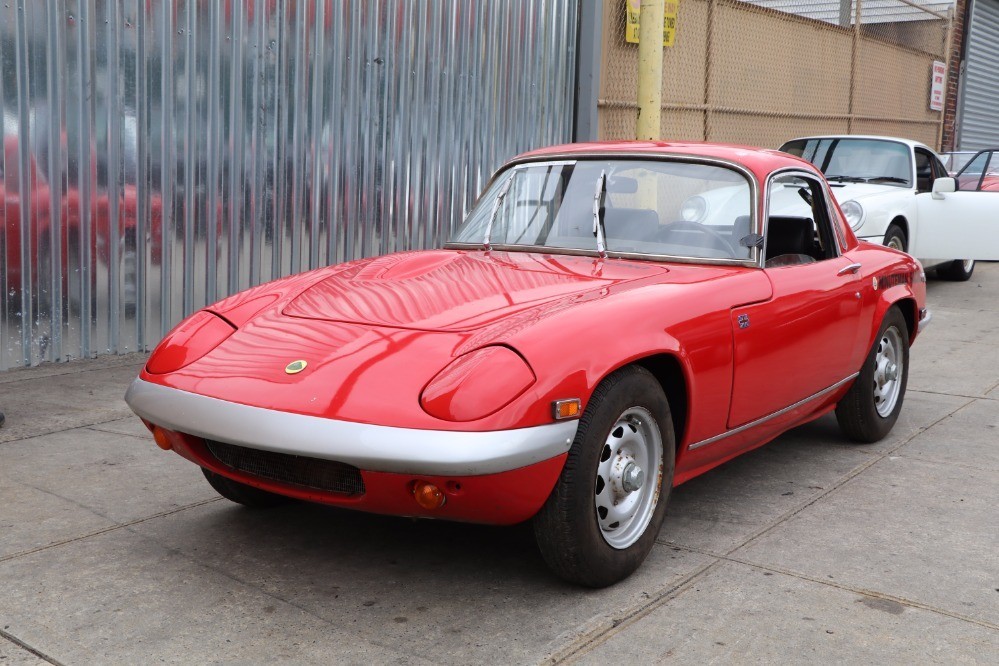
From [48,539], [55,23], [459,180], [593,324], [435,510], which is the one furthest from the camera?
Answer: [459,180]

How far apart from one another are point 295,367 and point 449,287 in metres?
0.75

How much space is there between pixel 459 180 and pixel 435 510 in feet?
21.0

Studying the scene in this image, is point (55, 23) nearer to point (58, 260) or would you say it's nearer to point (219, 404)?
point (58, 260)

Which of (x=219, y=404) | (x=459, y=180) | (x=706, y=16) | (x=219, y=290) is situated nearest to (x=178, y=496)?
(x=219, y=404)

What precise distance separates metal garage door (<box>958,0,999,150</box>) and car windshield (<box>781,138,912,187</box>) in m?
10.8

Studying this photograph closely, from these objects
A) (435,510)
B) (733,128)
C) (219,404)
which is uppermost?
(733,128)

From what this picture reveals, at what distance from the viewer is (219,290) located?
7371mm

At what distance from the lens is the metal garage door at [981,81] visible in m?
20.1

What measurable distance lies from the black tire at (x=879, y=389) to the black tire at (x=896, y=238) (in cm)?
470

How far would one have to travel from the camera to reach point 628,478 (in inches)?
133

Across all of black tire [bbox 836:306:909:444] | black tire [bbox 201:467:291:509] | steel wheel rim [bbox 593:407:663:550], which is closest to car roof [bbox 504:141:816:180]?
black tire [bbox 836:306:909:444]

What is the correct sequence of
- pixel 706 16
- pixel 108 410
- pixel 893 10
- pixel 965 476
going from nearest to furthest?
pixel 965 476 < pixel 108 410 < pixel 706 16 < pixel 893 10

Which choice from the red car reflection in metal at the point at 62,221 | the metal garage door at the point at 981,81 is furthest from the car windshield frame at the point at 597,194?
the metal garage door at the point at 981,81

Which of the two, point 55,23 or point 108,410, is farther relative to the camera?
point 55,23
